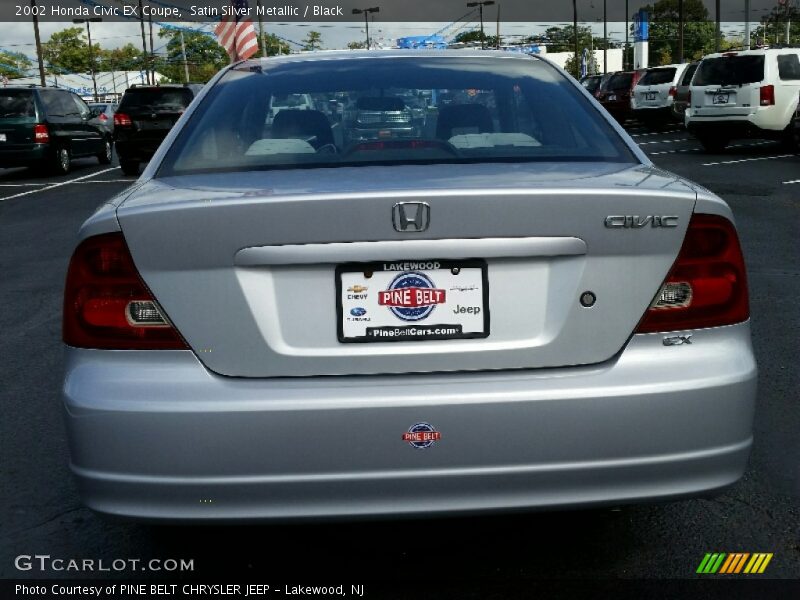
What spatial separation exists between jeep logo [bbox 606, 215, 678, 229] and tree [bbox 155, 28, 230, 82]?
144 meters

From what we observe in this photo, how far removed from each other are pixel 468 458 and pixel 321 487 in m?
0.36

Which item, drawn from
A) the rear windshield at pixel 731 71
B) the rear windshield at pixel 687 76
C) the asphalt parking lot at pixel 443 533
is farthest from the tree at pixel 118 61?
the asphalt parking lot at pixel 443 533

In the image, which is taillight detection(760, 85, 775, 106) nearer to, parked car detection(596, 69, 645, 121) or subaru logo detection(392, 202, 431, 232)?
parked car detection(596, 69, 645, 121)

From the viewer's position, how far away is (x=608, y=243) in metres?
2.66

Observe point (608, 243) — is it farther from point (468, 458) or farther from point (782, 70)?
point (782, 70)

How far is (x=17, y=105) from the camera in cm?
2078

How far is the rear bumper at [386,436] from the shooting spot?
8.54 feet

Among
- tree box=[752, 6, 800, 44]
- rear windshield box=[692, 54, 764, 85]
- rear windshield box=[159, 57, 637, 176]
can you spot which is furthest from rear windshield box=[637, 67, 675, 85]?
tree box=[752, 6, 800, 44]

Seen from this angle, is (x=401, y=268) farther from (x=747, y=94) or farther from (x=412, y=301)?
(x=747, y=94)

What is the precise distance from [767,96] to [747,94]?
350 millimetres

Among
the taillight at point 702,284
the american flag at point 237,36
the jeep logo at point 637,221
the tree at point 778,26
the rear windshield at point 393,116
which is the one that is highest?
the tree at point 778,26

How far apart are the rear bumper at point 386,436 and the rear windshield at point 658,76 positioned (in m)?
29.9

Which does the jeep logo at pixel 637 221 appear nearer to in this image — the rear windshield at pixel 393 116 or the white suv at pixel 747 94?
the rear windshield at pixel 393 116

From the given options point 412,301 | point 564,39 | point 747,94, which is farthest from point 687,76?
point 564,39
